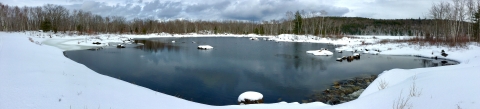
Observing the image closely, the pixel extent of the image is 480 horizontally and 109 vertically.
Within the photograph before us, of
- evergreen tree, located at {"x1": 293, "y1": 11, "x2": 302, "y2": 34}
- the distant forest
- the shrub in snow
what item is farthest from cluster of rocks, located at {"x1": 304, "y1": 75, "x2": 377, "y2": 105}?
evergreen tree, located at {"x1": 293, "y1": 11, "x2": 302, "y2": 34}

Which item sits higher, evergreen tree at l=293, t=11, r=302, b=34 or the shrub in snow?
evergreen tree at l=293, t=11, r=302, b=34

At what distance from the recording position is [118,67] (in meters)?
17.2

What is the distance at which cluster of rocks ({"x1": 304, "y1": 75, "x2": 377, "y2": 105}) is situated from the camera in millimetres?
10452

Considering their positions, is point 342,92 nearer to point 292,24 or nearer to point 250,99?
point 250,99

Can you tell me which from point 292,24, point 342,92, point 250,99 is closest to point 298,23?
point 292,24

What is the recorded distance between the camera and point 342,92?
1164cm

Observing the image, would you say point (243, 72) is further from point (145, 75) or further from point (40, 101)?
point (40, 101)

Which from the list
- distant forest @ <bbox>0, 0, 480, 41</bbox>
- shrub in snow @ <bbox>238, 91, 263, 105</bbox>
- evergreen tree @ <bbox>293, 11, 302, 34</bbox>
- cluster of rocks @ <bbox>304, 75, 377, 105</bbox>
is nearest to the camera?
shrub in snow @ <bbox>238, 91, 263, 105</bbox>

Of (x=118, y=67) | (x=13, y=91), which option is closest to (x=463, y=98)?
(x=13, y=91)

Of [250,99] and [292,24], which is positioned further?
[292,24]

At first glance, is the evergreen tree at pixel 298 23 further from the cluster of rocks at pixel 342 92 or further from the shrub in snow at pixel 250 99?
the shrub in snow at pixel 250 99

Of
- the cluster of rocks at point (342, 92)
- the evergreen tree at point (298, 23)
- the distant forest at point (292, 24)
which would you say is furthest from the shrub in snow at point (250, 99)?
the evergreen tree at point (298, 23)

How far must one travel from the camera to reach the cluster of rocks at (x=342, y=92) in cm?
1045

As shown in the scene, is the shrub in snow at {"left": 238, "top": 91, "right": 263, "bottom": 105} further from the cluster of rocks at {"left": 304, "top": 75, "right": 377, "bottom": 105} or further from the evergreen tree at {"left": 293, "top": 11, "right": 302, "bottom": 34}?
the evergreen tree at {"left": 293, "top": 11, "right": 302, "bottom": 34}
